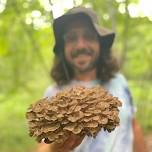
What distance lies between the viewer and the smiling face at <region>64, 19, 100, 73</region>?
269 centimetres

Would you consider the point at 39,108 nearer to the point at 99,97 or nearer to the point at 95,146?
the point at 99,97

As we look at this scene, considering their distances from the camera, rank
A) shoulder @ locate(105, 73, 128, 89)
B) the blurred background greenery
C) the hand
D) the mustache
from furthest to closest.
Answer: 1. the blurred background greenery
2. shoulder @ locate(105, 73, 128, 89)
3. the mustache
4. the hand

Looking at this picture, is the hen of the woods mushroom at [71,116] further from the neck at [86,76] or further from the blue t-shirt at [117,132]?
the neck at [86,76]

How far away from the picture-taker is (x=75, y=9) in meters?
2.75

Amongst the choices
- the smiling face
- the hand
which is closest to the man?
the smiling face

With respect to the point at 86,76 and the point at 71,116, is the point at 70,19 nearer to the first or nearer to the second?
the point at 86,76

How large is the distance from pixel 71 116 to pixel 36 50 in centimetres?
369

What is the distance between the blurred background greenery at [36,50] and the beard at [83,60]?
0.25m

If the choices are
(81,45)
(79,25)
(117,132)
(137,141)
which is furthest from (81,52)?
(137,141)

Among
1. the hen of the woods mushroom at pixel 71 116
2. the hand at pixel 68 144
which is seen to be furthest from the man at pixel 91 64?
the hen of the woods mushroom at pixel 71 116

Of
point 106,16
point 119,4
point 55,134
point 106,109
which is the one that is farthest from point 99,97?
point 106,16

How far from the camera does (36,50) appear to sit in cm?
549

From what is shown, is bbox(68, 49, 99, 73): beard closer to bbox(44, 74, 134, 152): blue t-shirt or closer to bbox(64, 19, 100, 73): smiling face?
bbox(64, 19, 100, 73): smiling face

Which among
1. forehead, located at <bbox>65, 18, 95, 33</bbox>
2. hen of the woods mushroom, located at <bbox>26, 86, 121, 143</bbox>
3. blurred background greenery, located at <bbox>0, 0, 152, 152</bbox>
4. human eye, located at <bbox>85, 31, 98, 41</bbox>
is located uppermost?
hen of the woods mushroom, located at <bbox>26, 86, 121, 143</bbox>
